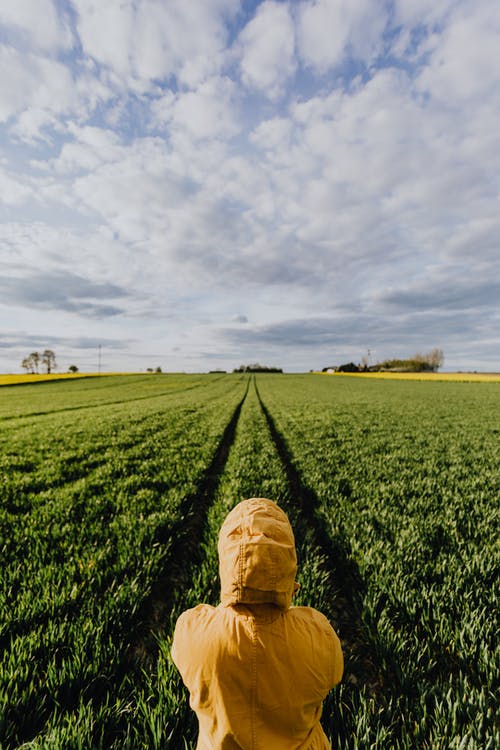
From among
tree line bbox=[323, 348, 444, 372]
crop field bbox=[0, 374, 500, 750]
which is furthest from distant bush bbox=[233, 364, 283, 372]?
crop field bbox=[0, 374, 500, 750]

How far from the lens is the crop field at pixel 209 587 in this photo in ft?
7.21

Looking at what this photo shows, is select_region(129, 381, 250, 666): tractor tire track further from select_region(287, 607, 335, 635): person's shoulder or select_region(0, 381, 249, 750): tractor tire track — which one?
select_region(287, 607, 335, 635): person's shoulder

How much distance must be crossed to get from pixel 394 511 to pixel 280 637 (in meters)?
5.02

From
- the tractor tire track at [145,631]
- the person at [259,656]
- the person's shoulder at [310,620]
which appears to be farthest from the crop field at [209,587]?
the person's shoulder at [310,620]

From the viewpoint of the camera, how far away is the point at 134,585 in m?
3.49

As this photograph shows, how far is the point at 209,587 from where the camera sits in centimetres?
365

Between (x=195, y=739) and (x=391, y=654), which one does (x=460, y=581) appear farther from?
(x=195, y=739)

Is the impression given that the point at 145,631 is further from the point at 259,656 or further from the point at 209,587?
Answer: the point at 259,656

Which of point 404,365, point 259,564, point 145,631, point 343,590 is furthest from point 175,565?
point 404,365

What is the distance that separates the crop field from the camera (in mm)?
2197

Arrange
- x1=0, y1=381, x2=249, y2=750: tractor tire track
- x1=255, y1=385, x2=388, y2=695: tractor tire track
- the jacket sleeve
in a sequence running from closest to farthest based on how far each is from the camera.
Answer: the jacket sleeve
x1=0, y1=381, x2=249, y2=750: tractor tire track
x1=255, y1=385, x2=388, y2=695: tractor tire track

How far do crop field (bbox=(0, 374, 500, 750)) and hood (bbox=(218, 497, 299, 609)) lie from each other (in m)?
1.51

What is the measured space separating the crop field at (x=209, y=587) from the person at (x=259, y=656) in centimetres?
105

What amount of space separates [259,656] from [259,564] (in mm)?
409
